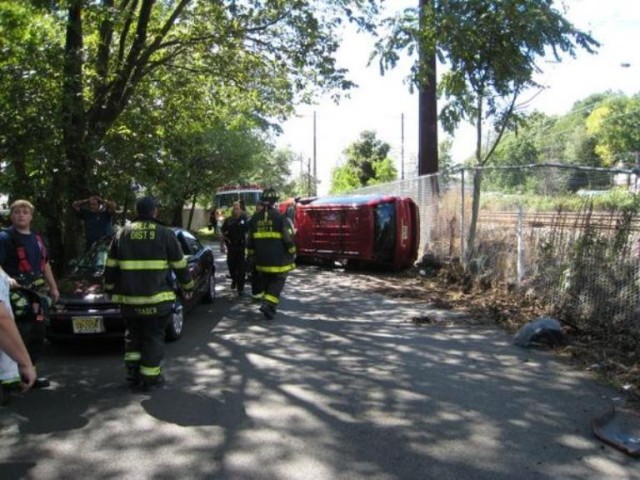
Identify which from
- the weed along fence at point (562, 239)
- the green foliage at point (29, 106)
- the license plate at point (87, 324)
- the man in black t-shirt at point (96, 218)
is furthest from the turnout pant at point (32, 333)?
the weed along fence at point (562, 239)

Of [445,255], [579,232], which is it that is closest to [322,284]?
[445,255]

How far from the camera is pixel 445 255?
1403 cm

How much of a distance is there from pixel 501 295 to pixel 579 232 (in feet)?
7.11

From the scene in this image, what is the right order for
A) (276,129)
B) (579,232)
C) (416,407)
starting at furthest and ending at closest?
(276,129) < (579,232) < (416,407)

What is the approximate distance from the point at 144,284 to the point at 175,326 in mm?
2184

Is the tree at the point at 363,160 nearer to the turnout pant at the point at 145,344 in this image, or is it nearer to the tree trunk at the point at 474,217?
the tree trunk at the point at 474,217

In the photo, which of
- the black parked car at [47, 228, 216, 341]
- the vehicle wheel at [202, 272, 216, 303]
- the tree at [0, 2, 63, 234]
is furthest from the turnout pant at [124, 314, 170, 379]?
the tree at [0, 2, 63, 234]

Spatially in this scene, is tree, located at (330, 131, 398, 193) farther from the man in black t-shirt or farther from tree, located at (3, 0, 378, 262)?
the man in black t-shirt

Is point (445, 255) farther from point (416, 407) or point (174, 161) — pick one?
point (416, 407)

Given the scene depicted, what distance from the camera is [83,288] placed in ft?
24.6

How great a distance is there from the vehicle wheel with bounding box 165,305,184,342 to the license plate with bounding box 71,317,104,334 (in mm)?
875

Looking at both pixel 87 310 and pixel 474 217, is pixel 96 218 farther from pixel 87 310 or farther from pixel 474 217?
pixel 474 217

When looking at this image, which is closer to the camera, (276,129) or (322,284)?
(322,284)

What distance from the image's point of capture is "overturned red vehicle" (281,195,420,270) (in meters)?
14.6
